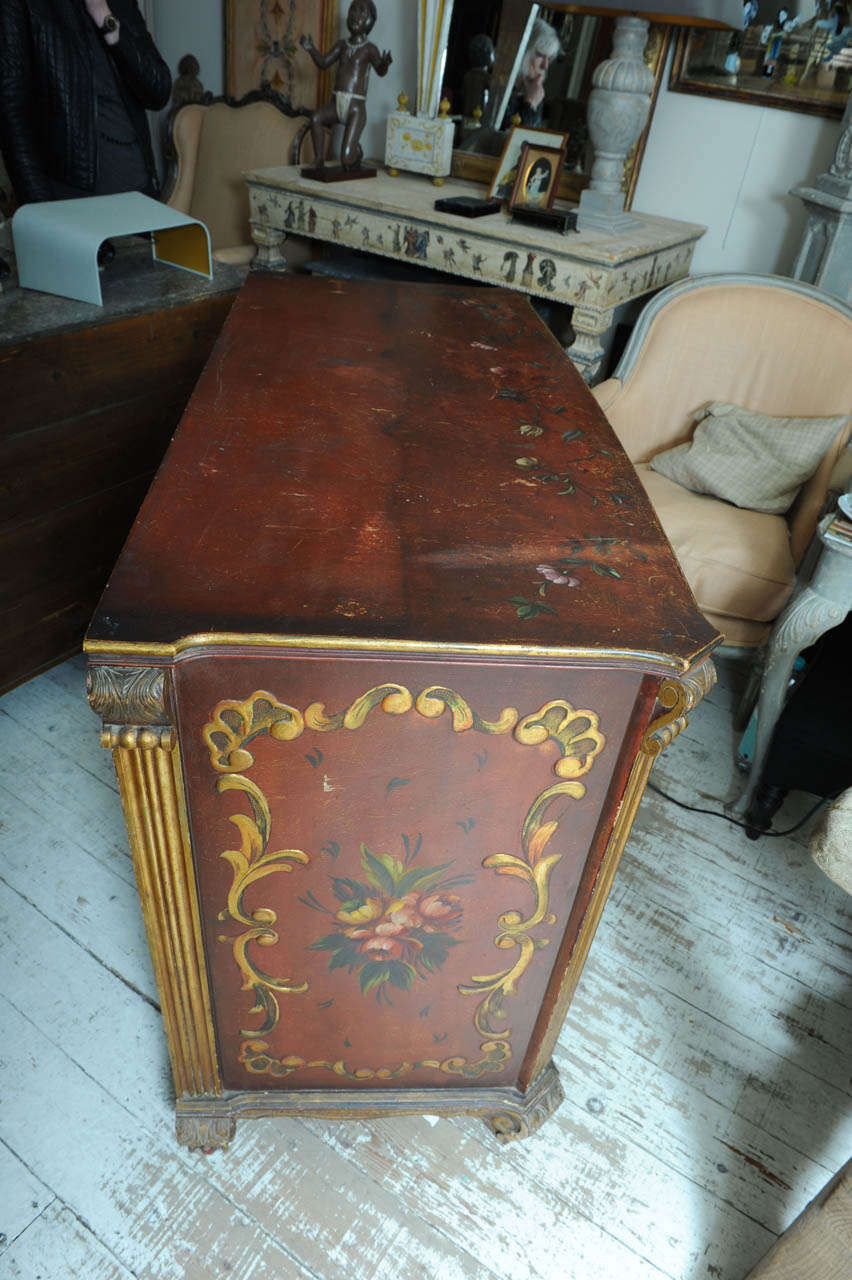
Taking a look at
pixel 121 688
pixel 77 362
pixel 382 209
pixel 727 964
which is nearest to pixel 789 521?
pixel 727 964

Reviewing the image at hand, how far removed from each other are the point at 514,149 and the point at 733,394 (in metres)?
0.93

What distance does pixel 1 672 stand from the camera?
1.69 m

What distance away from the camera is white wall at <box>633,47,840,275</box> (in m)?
2.21

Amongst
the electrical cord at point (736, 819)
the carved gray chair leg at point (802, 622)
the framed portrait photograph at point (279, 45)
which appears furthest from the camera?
the framed portrait photograph at point (279, 45)

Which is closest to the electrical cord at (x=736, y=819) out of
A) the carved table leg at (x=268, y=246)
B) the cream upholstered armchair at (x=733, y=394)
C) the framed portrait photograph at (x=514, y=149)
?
the cream upholstered armchair at (x=733, y=394)

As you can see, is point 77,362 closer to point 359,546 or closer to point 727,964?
point 359,546

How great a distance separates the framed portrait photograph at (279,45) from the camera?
2.85 metres

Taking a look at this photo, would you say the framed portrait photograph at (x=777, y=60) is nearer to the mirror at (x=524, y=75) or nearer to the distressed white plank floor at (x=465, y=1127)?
the mirror at (x=524, y=75)

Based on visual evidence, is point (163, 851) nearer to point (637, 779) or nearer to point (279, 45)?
point (637, 779)

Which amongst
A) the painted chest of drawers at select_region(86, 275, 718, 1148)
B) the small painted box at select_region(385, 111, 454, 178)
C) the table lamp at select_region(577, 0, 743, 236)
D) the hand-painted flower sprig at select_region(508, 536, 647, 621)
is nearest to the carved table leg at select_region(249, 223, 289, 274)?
the small painted box at select_region(385, 111, 454, 178)

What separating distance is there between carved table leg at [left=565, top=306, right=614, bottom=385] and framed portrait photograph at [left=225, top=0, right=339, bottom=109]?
4.92 ft

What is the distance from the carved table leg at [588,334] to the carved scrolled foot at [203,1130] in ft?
5.68

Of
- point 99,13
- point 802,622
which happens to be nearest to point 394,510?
point 802,622

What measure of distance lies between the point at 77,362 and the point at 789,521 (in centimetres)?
157
